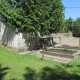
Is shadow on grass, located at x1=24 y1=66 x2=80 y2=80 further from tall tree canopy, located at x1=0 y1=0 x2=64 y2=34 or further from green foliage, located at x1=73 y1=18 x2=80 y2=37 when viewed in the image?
green foliage, located at x1=73 y1=18 x2=80 y2=37

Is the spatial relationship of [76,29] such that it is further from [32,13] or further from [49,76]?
[49,76]

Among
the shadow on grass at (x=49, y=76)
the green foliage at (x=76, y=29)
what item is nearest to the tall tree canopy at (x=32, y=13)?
the shadow on grass at (x=49, y=76)

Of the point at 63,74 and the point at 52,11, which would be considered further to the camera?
the point at 52,11

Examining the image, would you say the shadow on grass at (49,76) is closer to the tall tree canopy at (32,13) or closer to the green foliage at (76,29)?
the tall tree canopy at (32,13)

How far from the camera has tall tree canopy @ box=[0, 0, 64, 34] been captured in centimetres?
1316

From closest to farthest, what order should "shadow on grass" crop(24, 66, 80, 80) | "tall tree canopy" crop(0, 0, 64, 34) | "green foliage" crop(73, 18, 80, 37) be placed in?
"shadow on grass" crop(24, 66, 80, 80)
"tall tree canopy" crop(0, 0, 64, 34)
"green foliage" crop(73, 18, 80, 37)

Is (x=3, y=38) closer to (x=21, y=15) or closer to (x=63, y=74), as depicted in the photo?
(x=21, y=15)

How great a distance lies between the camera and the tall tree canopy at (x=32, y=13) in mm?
13164

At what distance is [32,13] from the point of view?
1317cm

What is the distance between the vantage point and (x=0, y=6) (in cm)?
1385

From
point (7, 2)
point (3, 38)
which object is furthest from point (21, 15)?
point (3, 38)

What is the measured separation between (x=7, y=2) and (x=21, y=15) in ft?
7.35

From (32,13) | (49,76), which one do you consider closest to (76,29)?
(32,13)

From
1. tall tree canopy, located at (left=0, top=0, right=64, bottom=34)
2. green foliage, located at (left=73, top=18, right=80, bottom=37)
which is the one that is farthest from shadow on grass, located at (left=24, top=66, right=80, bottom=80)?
green foliage, located at (left=73, top=18, right=80, bottom=37)
